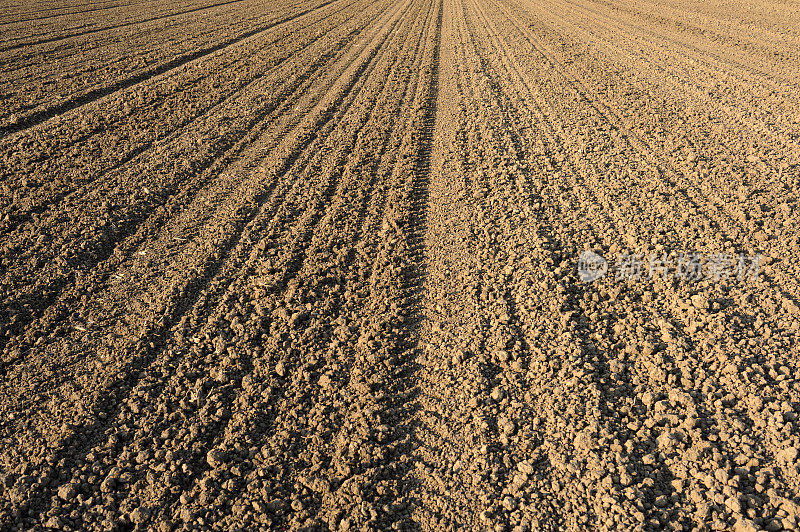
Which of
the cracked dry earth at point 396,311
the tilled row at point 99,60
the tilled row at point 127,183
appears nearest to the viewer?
the cracked dry earth at point 396,311

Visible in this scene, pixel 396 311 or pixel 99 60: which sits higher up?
pixel 99 60

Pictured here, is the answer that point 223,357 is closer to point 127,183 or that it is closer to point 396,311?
point 396,311

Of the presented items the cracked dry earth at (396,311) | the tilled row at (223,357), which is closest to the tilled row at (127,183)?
the cracked dry earth at (396,311)

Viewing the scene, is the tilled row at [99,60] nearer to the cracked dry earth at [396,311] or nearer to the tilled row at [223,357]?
the cracked dry earth at [396,311]

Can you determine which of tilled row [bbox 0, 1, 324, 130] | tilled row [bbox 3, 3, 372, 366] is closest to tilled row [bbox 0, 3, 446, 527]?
tilled row [bbox 3, 3, 372, 366]

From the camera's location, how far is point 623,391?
348 centimetres

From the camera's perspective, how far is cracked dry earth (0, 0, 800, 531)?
Answer: 2.95 meters

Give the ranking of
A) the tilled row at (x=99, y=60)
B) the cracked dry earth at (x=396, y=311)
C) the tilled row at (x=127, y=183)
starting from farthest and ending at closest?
the tilled row at (x=99, y=60)
the tilled row at (x=127, y=183)
the cracked dry earth at (x=396, y=311)

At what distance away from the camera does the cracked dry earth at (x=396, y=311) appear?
116 inches

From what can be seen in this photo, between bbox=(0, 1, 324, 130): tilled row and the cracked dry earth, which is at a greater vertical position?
bbox=(0, 1, 324, 130): tilled row

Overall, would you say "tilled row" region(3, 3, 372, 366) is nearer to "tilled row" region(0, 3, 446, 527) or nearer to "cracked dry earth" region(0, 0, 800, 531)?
"cracked dry earth" region(0, 0, 800, 531)

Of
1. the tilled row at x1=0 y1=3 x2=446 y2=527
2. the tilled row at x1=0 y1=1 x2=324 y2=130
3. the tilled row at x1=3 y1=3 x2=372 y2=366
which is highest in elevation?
the tilled row at x1=0 y1=1 x2=324 y2=130

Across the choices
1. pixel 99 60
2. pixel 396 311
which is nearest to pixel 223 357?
pixel 396 311

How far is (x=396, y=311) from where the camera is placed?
4.32 metres
